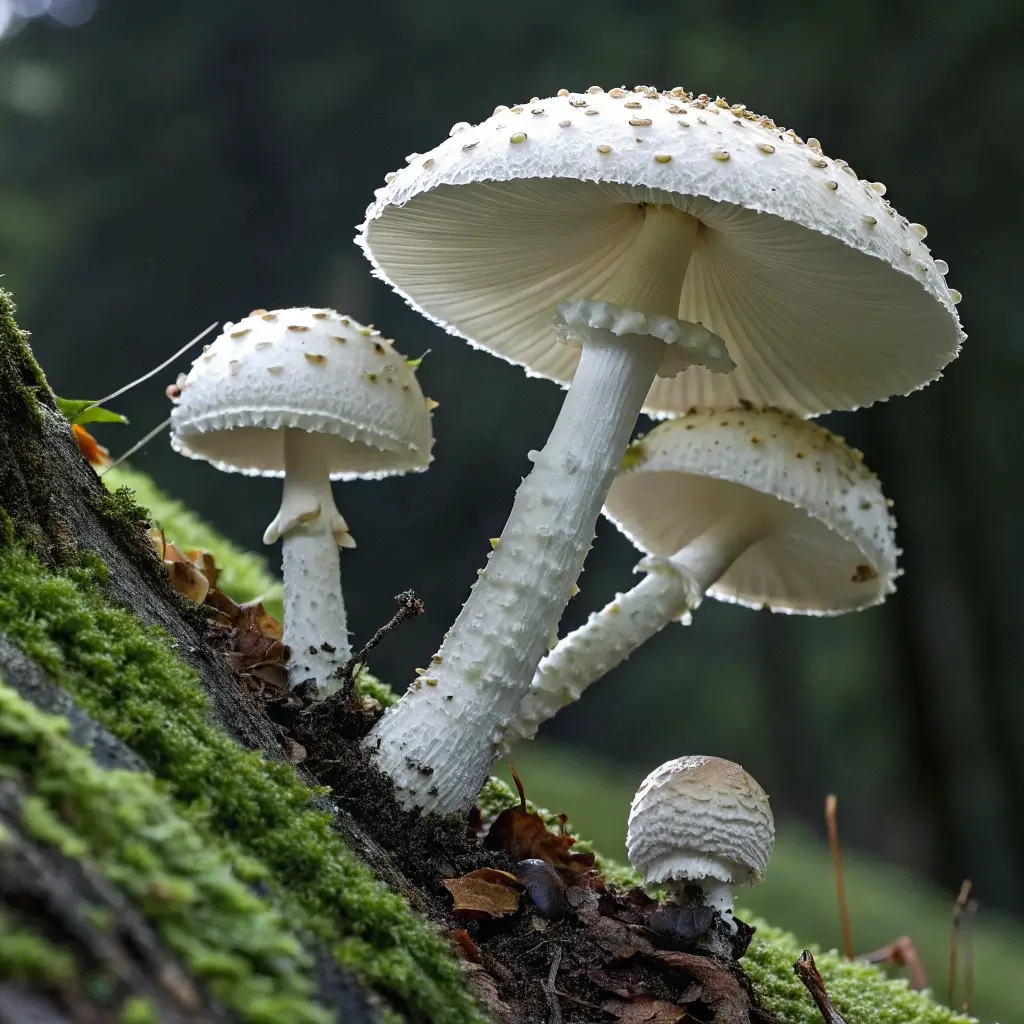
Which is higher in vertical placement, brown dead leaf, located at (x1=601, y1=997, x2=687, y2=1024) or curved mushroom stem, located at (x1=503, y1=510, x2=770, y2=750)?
curved mushroom stem, located at (x1=503, y1=510, x2=770, y2=750)

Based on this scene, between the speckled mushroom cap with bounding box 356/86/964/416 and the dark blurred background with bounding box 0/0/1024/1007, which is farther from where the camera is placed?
the dark blurred background with bounding box 0/0/1024/1007

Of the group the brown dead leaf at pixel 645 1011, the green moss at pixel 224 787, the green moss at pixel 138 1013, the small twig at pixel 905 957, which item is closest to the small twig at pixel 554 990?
the brown dead leaf at pixel 645 1011

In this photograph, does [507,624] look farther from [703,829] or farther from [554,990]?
[554,990]

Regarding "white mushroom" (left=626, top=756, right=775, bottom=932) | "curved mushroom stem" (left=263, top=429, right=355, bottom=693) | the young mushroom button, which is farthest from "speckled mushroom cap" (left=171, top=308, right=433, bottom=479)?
"white mushroom" (left=626, top=756, right=775, bottom=932)

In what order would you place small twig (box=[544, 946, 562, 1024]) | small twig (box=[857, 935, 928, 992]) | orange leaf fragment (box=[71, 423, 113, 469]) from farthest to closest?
small twig (box=[857, 935, 928, 992]) → orange leaf fragment (box=[71, 423, 113, 469]) → small twig (box=[544, 946, 562, 1024])

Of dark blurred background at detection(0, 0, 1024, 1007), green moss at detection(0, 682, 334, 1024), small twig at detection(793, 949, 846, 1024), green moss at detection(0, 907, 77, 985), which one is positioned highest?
dark blurred background at detection(0, 0, 1024, 1007)

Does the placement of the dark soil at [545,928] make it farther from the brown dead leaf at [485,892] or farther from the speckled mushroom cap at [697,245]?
the speckled mushroom cap at [697,245]

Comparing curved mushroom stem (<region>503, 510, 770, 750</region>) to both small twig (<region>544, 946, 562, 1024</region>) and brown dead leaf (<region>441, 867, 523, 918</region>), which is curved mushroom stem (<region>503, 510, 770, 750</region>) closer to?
brown dead leaf (<region>441, 867, 523, 918</region>)
